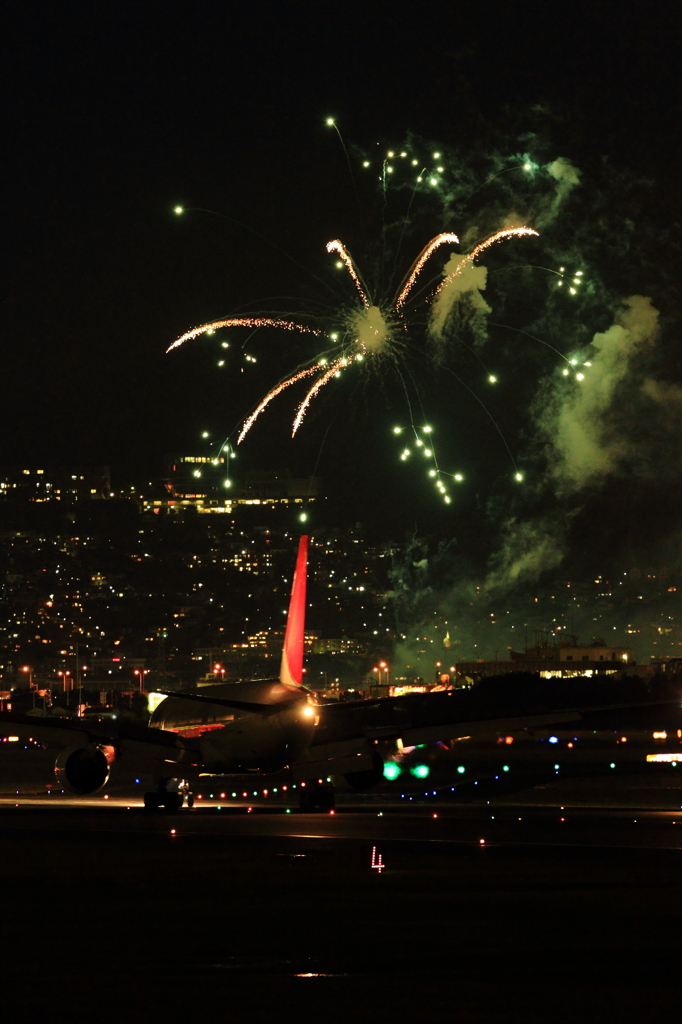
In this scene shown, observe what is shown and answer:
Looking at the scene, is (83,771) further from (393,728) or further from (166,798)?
(393,728)

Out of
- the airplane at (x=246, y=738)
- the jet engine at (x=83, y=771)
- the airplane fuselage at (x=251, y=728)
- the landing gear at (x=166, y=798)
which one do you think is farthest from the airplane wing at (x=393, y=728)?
the jet engine at (x=83, y=771)

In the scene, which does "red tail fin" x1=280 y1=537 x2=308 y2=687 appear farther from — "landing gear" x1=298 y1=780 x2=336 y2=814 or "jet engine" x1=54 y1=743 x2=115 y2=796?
"jet engine" x1=54 y1=743 x2=115 y2=796

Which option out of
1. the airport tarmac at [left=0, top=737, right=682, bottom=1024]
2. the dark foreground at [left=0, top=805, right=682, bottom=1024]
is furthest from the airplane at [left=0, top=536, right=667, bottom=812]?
the dark foreground at [left=0, top=805, right=682, bottom=1024]

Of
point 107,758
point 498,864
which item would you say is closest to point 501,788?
point 107,758

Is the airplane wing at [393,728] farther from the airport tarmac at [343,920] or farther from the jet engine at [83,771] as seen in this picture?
the airport tarmac at [343,920]

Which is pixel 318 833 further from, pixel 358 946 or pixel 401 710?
pixel 401 710

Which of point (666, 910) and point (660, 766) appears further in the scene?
point (660, 766)

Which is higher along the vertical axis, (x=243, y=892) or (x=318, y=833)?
(x=318, y=833)
